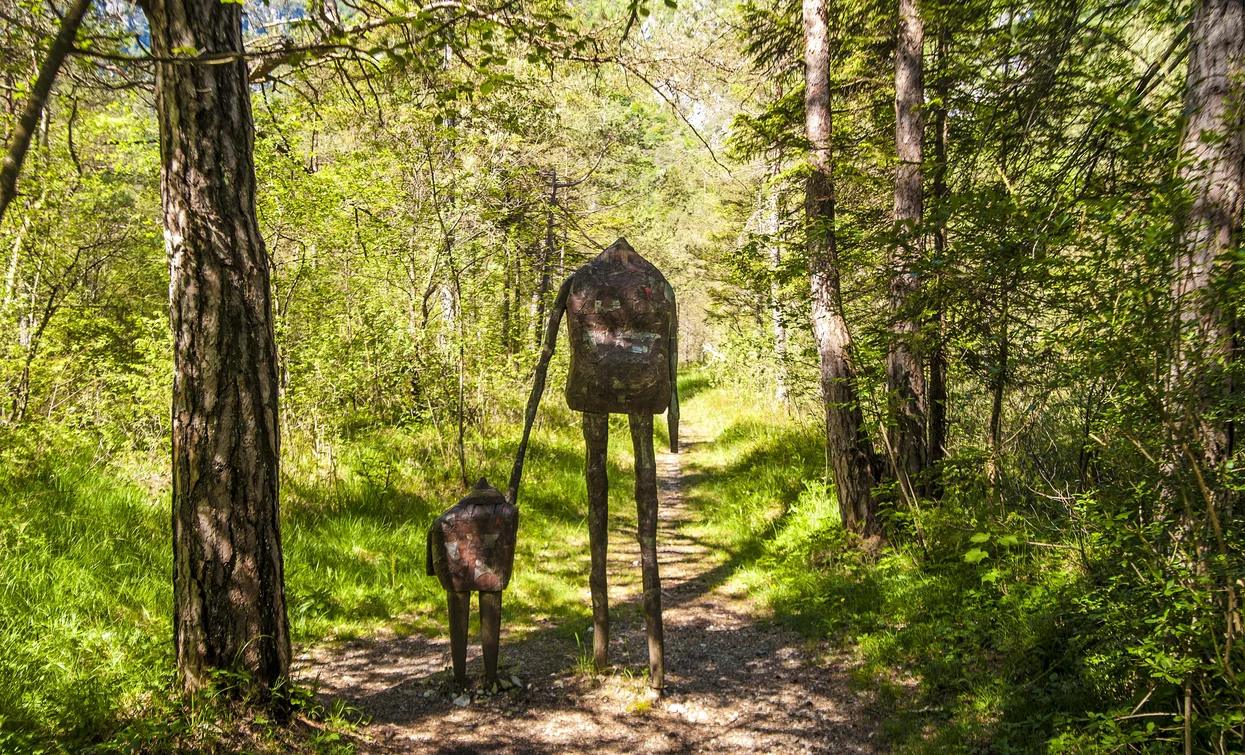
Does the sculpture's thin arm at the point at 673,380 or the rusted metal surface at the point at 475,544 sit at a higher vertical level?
the sculpture's thin arm at the point at 673,380

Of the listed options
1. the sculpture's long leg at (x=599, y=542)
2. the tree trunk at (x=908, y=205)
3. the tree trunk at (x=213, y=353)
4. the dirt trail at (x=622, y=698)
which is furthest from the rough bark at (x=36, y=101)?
the tree trunk at (x=908, y=205)

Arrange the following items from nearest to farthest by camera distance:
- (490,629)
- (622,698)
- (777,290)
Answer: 1. (490,629)
2. (622,698)
3. (777,290)

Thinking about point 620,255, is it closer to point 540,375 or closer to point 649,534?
point 540,375

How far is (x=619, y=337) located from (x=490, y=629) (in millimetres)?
2034

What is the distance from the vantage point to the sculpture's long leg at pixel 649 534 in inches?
177

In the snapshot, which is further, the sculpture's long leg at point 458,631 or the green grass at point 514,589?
the sculpture's long leg at point 458,631

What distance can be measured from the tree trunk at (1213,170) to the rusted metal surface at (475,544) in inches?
137

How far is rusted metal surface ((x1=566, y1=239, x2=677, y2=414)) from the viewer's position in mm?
4316

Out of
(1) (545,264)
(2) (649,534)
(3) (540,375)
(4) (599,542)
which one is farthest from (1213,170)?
(1) (545,264)

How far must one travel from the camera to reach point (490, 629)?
436 cm

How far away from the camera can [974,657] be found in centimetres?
423

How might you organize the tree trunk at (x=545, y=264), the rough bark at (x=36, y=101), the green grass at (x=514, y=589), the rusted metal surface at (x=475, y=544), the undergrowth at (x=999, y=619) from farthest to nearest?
the tree trunk at (x=545, y=264), the rusted metal surface at (x=475, y=544), the green grass at (x=514, y=589), the undergrowth at (x=999, y=619), the rough bark at (x=36, y=101)

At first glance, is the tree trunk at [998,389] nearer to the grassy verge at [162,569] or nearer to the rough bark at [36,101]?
the grassy verge at [162,569]

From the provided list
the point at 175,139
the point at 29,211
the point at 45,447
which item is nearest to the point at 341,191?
the point at 29,211
